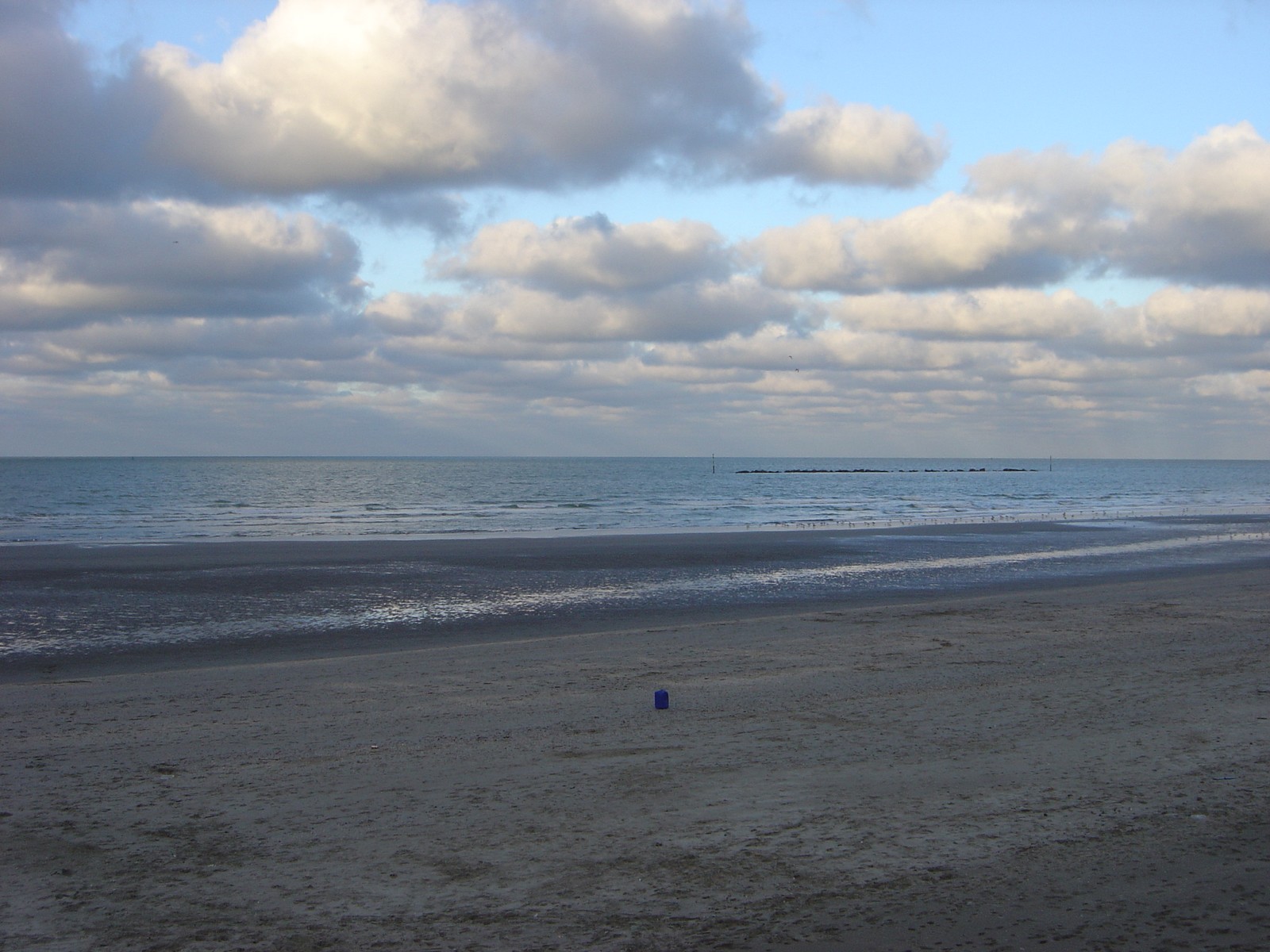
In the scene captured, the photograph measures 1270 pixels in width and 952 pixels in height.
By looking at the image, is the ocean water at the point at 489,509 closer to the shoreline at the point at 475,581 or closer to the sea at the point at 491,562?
the sea at the point at 491,562

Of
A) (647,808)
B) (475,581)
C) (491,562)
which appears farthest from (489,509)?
(647,808)

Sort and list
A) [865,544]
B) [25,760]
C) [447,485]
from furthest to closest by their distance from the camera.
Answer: [447,485]
[865,544]
[25,760]

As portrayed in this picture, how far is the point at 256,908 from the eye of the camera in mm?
5082

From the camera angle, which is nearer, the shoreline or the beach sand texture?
the beach sand texture

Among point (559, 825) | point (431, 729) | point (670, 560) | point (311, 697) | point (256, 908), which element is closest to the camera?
point (256, 908)

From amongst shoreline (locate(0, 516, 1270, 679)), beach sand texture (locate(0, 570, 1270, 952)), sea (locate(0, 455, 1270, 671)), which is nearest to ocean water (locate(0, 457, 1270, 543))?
sea (locate(0, 455, 1270, 671))

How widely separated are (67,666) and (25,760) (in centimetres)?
571

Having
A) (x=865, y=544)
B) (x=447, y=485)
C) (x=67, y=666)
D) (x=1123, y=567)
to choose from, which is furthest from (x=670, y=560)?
(x=447, y=485)

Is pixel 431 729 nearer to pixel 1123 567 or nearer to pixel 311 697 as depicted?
pixel 311 697

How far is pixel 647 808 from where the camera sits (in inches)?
257

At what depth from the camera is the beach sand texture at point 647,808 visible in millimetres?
4902

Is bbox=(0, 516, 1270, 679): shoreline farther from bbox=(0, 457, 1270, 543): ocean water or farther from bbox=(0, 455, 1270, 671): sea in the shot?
bbox=(0, 457, 1270, 543): ocean water

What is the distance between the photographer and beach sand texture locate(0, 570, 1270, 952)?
193 inches

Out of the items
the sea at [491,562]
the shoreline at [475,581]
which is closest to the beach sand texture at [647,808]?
the shoreline at [475,581]
